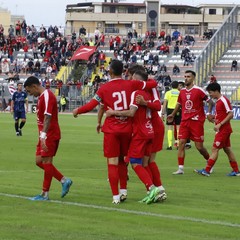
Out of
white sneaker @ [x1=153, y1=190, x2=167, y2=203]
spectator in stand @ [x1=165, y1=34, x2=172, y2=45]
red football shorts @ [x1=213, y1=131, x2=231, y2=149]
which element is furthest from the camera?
spectator in stand @ [x1=165, y1=34, x2=172, y2=45]

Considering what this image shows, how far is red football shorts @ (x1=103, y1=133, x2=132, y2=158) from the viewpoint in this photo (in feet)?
46.3

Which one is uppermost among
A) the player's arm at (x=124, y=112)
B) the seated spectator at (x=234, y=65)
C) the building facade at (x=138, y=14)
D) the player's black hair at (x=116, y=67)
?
the building facade at (x=138, y=14)

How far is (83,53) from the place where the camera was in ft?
246

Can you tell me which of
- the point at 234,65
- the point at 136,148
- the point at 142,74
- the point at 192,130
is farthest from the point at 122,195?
the point at 234,65

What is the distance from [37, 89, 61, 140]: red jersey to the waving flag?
5944 centimetres

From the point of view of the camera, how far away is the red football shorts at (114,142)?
14102 mm

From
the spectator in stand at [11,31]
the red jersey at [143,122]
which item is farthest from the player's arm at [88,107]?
the spectator in stand at [11,31]

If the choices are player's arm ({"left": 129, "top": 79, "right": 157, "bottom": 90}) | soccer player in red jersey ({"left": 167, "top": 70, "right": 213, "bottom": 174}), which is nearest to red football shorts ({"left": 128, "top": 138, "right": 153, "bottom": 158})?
player's arm ({"left": 129, "top": 79, "right": 157, "bottom": 90})

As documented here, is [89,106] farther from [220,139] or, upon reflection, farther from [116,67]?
[220,139]

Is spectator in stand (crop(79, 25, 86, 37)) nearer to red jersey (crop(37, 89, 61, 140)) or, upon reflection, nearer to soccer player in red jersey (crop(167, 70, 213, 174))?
soccer player in red jersey (crop(167, 70, 213, 174))

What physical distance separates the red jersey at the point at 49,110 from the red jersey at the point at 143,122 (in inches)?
48.9

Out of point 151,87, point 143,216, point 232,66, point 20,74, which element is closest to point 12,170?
point 151,87

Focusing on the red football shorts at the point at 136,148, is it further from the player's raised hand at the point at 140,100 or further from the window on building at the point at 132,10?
the window on building at the point at 132,10

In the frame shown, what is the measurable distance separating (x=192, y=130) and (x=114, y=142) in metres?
6.10
